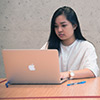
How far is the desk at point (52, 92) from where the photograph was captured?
143 centimetres

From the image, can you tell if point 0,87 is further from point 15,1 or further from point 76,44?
point 15,1

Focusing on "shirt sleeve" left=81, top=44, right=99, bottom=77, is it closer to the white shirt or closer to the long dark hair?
the white shirt

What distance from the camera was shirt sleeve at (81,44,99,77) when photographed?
217 cm

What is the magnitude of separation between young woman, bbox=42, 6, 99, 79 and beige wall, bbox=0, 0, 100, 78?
0.95m

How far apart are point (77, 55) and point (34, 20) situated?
4.20 ft

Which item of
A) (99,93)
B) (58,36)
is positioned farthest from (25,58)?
(58,36)

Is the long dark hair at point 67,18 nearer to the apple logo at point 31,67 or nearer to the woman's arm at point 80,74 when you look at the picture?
the woman's arm at point 80,74

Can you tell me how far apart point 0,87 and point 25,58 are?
1.04 feet

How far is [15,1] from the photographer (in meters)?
3.52

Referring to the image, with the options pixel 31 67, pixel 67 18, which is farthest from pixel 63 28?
pixel 31 67

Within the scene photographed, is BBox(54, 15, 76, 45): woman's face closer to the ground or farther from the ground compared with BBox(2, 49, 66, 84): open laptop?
farther from the ground

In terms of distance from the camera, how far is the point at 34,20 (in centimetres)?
350

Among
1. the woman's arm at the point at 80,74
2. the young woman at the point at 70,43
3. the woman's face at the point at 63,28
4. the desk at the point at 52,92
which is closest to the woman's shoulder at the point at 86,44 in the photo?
the young woman at the point at 70,43

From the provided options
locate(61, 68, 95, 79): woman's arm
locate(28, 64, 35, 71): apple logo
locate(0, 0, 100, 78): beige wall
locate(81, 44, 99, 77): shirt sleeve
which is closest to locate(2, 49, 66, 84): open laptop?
locate(28, 64, 35, 71): apple logo
